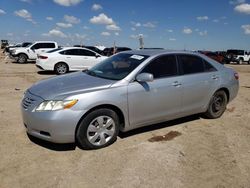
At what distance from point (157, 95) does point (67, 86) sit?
158cm

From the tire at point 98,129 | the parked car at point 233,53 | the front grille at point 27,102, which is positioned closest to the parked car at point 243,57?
the parked car at point 233,53

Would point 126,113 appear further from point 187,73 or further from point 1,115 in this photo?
point 1,115

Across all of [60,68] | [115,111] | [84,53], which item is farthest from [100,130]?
[84,53]

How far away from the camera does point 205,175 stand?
384cm

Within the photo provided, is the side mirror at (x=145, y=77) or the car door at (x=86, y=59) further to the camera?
the car door at (x=86, y=59)

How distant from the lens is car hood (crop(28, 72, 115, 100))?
4273mm

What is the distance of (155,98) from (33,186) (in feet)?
8.19

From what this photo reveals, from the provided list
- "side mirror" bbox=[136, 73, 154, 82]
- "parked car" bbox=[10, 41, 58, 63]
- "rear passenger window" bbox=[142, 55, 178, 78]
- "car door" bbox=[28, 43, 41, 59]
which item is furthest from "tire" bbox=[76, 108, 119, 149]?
"car door" bbox=[28, 43, 41, 59]

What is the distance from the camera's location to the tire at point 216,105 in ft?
20.5

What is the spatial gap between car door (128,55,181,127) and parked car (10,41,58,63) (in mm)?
18158

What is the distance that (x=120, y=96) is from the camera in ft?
14.9

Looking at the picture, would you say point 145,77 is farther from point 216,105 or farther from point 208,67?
point 216,105

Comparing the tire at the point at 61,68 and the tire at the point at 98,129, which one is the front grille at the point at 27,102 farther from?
the tire at the point at 61,68

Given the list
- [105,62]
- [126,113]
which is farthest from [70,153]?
[105,62]
